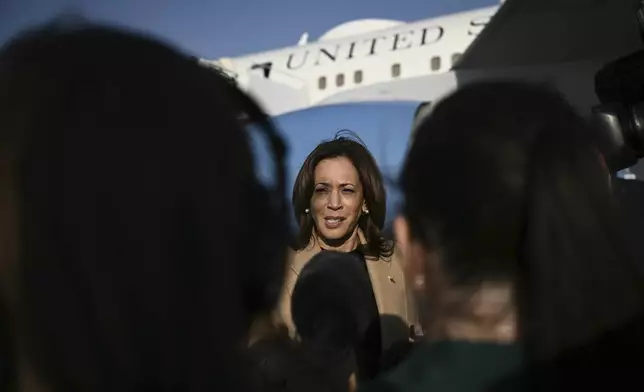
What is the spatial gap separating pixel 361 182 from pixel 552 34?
7476mm

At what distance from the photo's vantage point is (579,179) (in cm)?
92

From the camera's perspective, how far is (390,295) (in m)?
2.12

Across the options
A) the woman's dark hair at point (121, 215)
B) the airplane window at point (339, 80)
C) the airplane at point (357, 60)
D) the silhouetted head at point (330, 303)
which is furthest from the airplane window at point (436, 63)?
the woman's dark hair at point (121, 215)

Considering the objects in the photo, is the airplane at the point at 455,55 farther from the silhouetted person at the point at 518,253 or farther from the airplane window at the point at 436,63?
the silhouetted person at the point at 518,253

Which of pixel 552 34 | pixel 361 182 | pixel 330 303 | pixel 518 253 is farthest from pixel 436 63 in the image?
pixel 518 253

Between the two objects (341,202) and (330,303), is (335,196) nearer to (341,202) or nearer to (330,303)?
(341,202)

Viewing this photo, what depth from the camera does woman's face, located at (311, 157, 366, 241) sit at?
2.36 metres

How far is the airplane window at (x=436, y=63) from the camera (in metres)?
9.73

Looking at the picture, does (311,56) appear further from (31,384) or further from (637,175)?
(31,384)

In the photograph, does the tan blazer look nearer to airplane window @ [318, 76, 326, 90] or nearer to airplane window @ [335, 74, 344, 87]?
airplane window @ [335, 74, 344, 87]

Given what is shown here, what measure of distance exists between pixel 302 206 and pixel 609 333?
1557mm

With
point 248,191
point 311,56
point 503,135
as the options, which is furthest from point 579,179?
point 311,56

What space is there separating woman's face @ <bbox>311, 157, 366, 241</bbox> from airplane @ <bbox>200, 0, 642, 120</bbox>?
446 centimetres

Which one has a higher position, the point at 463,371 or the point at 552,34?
the point at 552,34
